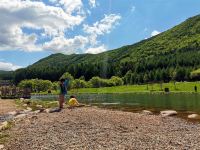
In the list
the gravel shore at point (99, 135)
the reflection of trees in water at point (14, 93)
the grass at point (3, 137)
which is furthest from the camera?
the reflection of trees in water at point (14, 93)

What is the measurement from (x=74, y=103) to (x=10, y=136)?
26.8 metres

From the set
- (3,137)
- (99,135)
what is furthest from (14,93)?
(99,135)

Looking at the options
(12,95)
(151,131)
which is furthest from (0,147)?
(12,95)

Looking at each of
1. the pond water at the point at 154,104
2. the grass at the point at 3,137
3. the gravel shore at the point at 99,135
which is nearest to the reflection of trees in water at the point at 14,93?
the pond water at the point at 154,104

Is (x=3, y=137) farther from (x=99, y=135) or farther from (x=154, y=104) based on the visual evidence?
(x=154, y=104)

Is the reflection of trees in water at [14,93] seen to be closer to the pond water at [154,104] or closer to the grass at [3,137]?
the pond water at [154,104]

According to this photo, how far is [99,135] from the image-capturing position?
27547 mm

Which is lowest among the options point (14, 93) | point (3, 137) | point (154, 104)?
point (3, 137)

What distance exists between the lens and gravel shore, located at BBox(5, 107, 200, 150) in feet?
77.4

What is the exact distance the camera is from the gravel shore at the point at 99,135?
23578mm

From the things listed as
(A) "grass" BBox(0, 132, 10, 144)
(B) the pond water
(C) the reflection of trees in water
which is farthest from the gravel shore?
(C) the reflection of trees in water

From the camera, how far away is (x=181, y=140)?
24.9 metres

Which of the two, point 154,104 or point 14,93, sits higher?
point 14,93

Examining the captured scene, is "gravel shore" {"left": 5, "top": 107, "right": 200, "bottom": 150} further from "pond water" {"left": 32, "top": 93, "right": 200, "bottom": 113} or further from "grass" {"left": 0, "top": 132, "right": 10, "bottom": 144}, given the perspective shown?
"pond water" {"left": 32, "top": 93, "right": 200, "bottom": 113}
